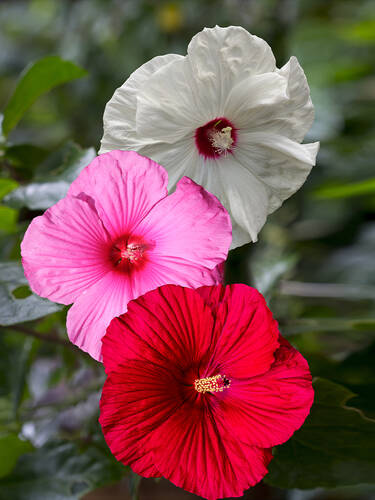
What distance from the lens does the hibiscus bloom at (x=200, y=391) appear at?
0.30 meters

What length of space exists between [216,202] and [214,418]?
0.40ft

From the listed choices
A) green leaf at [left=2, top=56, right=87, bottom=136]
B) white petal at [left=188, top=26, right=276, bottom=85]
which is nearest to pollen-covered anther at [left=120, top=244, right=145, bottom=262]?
white petal at [left=188, top=26, right=276, bottom=85]

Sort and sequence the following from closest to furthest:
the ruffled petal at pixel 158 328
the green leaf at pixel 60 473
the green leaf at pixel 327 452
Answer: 1. the ruffled petal at pixel 158 328
2. the green leaf at pixel 327 452
3. the green leaf at pixel 60 473

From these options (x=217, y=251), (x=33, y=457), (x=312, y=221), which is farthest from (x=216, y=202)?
(x=312, y=221)

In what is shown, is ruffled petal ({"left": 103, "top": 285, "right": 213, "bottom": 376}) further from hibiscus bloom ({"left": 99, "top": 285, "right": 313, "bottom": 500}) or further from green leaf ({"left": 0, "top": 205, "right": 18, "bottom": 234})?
green leaf ({"left": 0, "top": 205, "right": 18, "bottom": 234})

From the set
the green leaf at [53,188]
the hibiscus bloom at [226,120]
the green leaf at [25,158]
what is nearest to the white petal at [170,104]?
the hibiscus bloom at [226,120]

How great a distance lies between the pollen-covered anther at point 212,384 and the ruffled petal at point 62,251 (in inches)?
3.3

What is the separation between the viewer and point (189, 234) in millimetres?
321

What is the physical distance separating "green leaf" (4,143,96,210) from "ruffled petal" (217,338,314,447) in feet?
0.74

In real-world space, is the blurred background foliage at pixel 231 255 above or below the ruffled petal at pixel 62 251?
below

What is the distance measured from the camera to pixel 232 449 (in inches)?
12.3

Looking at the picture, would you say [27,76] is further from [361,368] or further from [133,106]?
[361,368]

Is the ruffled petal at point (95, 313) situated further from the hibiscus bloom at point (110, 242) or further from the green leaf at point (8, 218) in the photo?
the green leaf at point (8, 218)

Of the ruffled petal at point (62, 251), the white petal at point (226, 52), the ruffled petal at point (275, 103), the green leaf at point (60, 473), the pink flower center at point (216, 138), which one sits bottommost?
the green leaf at point (60, 473)
